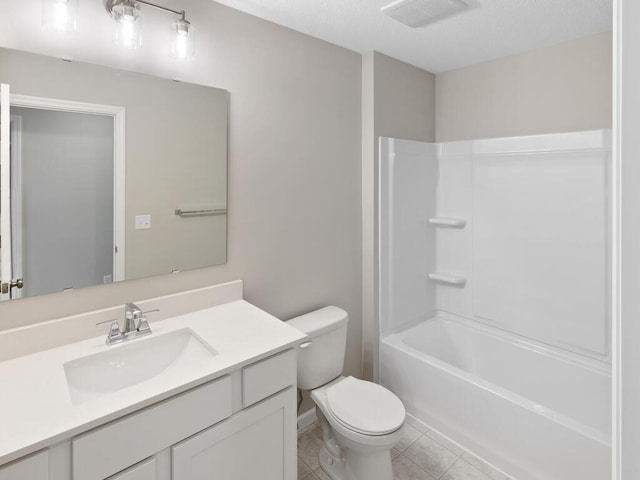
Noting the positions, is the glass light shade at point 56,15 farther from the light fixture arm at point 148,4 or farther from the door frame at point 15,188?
the door frame at point 15,188

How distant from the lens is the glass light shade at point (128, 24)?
1.41 metres

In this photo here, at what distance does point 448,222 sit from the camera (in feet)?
8.89

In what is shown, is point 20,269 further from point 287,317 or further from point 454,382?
point 454,382

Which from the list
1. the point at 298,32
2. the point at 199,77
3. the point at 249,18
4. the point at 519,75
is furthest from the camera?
the point at 519,75

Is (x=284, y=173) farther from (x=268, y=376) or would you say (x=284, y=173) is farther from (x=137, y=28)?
(x=268, y=376)

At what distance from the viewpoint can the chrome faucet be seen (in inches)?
55.5

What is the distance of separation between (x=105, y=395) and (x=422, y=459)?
67.1 inches

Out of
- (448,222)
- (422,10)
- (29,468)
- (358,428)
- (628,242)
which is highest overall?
(422,10)

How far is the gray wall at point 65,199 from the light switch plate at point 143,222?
104 millimetres

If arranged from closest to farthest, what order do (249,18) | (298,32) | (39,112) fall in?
1. (39,112)
2. (249,18)
3. (298,32)

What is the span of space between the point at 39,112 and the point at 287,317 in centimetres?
147

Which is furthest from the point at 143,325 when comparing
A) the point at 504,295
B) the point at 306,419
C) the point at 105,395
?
the point at 504,295

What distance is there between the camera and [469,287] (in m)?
2.73

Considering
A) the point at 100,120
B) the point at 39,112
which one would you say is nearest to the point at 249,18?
the point at 100,120
